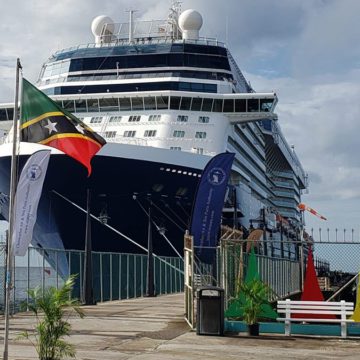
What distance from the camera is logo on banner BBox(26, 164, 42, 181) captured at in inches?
455

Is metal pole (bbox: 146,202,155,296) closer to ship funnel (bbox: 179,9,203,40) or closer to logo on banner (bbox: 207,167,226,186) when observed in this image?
logo on banner (bbox: 207,167,226,186)

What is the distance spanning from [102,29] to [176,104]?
12.8 m

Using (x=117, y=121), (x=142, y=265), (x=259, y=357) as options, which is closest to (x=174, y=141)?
(x=117, y=121)

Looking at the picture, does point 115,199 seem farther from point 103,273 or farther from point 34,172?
point 34,172

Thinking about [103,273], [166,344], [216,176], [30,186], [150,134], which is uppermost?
[150,134]

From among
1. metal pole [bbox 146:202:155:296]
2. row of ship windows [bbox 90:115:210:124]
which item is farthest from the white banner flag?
row of ship windows [bbox 90:115:210:124]

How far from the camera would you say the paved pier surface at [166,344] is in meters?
11.1

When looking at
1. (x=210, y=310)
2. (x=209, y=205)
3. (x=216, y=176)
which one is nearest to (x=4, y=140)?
(x=216, y=176)

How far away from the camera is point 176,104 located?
39438 millimetres

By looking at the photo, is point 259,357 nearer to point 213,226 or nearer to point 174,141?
point 213,226

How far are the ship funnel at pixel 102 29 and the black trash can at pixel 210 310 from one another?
37.6m

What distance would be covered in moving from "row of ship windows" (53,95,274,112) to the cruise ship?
0.06m

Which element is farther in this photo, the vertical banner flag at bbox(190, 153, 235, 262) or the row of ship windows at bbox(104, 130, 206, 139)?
the row of ship windows at bbox(104, 130, 206, 139)

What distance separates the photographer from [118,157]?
31469 mm
